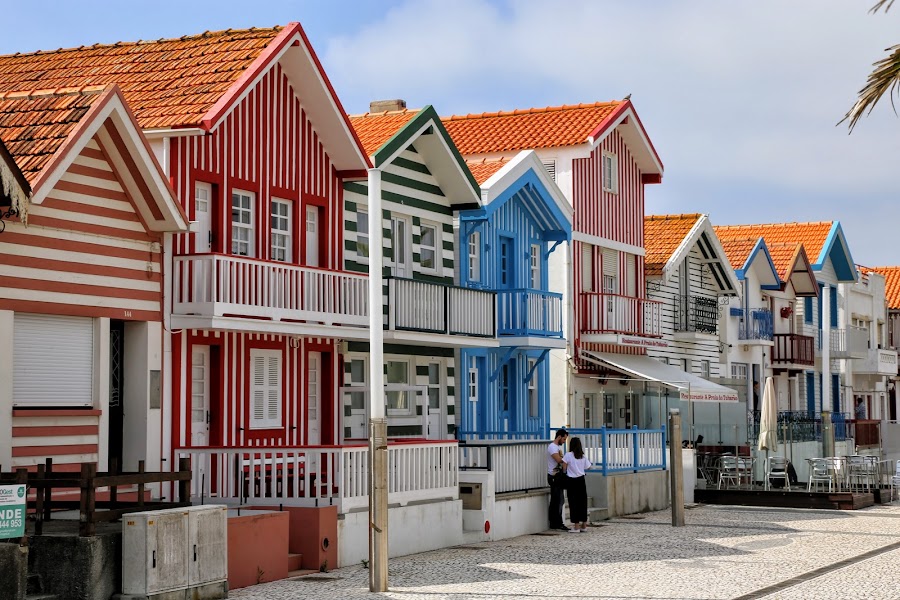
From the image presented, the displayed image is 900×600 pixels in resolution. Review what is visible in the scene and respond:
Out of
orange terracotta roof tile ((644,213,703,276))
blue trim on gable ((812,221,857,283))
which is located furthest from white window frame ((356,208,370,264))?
blue trim on gable ((812,221,857,283))

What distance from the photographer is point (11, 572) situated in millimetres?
14242

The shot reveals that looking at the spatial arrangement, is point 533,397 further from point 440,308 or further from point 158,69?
point 158,69

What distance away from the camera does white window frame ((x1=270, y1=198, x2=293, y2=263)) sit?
78.4 feet

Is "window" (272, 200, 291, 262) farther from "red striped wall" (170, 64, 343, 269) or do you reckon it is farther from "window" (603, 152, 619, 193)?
"window" (603, 152, 619, 193)

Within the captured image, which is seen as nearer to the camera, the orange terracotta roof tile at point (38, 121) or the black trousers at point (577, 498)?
the orange terracotta roof tile at point (38, 121)

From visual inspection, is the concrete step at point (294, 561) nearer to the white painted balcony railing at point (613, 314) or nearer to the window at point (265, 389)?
the window at point (265, 389)

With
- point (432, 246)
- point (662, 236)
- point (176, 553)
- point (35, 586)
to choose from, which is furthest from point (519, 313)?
point (35, 586)

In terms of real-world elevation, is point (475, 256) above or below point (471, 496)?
above

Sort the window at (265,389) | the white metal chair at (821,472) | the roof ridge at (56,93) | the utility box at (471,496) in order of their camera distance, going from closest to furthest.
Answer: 1. the roof ridge at (56,93)
2. the window at (265,389)
3. the utility box at (471,496)
4. the white metal chair at (821,472)

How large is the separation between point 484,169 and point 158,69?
9118 millimetres

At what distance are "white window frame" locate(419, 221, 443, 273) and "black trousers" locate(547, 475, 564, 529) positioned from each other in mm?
4779

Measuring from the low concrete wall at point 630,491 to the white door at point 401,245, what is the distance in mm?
5306

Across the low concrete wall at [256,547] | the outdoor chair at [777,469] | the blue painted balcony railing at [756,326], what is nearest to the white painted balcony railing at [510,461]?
the low concrete wall at [256,547]

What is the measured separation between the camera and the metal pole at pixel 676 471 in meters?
26.0
